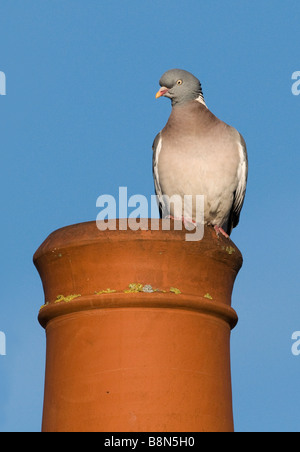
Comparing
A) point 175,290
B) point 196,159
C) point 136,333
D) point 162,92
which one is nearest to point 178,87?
point 162,92

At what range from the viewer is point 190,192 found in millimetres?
6672

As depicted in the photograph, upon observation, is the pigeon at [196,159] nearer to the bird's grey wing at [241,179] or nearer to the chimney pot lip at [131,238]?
the bird's grey wing at [241,179]

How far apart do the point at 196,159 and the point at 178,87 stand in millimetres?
968

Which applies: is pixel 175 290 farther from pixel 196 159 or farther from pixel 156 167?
pixel 156 167

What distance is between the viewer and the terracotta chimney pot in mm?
3094

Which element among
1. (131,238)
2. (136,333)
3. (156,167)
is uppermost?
(156,167)

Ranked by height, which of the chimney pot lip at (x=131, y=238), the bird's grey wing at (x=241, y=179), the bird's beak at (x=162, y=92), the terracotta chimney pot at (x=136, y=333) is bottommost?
the terracotta chimney pot at (x=136, y=333)

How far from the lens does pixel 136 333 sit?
3156 mm

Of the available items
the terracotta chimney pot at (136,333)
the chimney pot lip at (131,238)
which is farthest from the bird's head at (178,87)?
the terracotta chimney pot at (136,333)

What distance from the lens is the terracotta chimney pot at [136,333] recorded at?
10.2 feet

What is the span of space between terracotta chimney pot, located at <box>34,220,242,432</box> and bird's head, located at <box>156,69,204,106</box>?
393 cm
